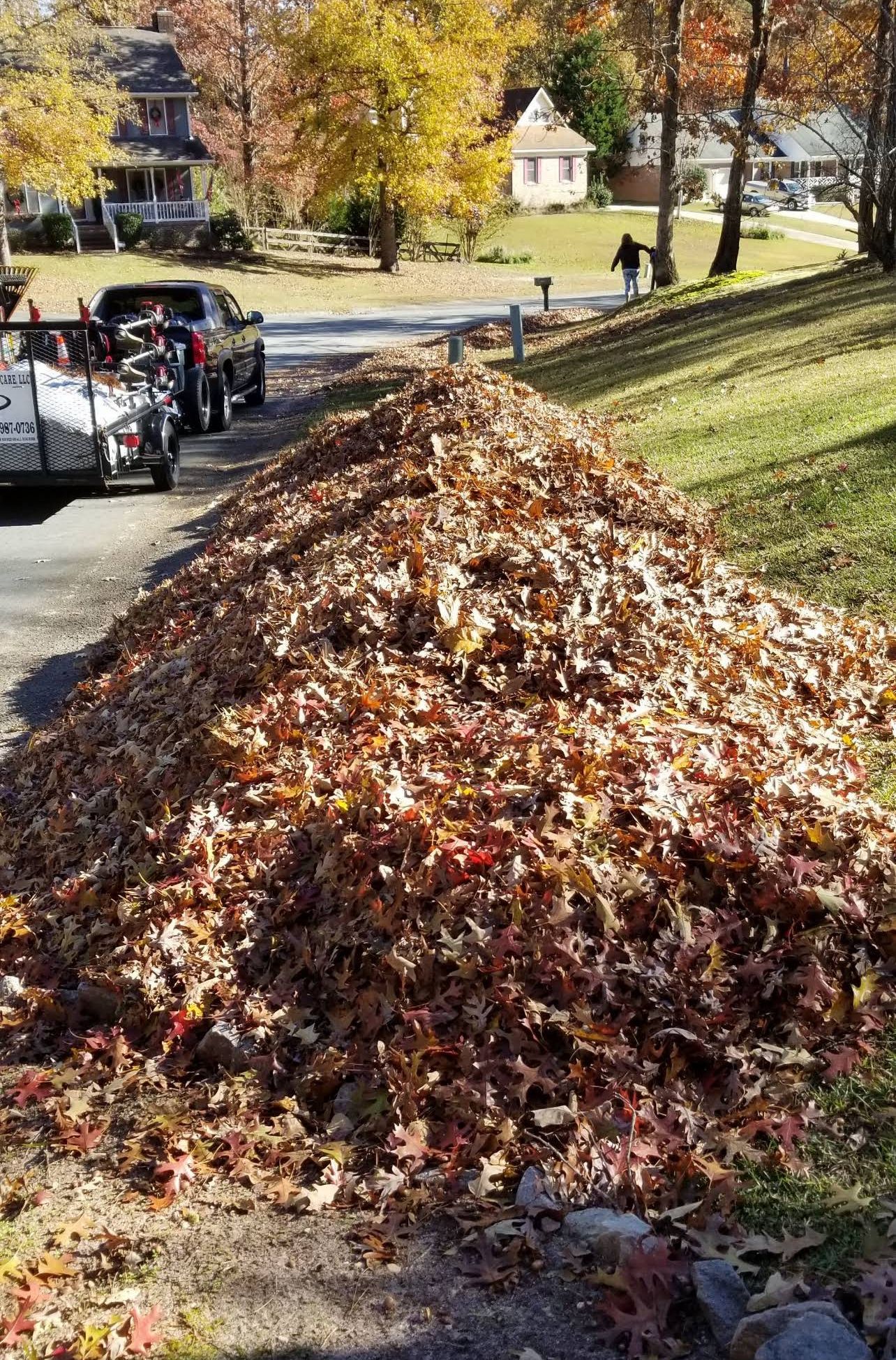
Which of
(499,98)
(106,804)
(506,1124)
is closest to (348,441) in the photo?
(106,804)

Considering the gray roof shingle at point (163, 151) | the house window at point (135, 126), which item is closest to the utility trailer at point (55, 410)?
the gray roof shingle at point (163, 151)

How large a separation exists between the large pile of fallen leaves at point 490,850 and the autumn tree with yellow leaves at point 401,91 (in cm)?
3941

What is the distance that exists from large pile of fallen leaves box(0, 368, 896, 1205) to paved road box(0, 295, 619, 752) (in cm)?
97

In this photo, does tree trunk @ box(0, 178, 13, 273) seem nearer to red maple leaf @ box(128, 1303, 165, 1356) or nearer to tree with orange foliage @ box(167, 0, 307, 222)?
tree with orange foliage @ box(167, 0, 307, 222)

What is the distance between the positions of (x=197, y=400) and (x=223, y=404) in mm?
950

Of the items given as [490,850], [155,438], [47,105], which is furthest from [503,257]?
[490,850]

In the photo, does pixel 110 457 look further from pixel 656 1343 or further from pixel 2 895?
pixel 656 1343

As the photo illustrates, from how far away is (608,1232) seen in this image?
10.7 feet

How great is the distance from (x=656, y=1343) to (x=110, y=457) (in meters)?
10.8

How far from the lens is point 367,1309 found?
10.6ft

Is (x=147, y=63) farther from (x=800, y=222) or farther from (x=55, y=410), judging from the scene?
(x=55, y=410)

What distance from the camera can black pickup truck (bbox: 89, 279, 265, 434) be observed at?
16.5 m

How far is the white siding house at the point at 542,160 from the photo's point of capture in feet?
234

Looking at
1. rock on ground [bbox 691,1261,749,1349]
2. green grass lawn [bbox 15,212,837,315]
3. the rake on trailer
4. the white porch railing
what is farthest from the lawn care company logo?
the white porch railing
